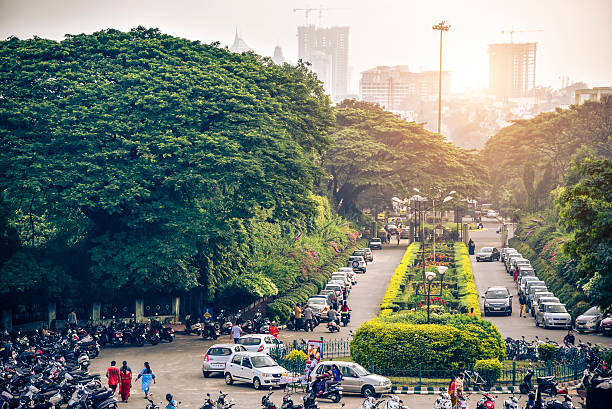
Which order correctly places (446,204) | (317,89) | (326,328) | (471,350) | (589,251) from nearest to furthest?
(589,251), (471,350), (326,328), (317,89), (446,204)

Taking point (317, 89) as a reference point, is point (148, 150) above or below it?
below

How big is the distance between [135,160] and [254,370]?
1609 centimetres

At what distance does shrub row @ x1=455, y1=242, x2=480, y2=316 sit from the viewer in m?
47.0

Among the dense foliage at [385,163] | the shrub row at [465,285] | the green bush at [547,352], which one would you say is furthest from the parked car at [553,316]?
the dense foliage at [385,163]

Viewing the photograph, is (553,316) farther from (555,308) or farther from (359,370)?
(359,370)

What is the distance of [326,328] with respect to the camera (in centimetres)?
4716

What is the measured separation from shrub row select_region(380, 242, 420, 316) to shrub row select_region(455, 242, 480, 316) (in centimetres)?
351

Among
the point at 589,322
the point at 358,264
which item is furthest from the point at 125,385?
the point at 358,264

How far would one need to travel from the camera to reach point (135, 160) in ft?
146

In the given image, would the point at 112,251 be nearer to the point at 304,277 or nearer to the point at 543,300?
the point at 304,277

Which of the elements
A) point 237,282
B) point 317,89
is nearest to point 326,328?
point 237,282

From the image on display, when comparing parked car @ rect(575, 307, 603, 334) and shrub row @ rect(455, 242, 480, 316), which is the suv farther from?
parked car @ rect(575, 307, 603, 334)

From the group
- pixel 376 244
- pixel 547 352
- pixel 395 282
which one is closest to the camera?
pixel 547 352

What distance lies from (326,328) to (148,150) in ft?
43.6
